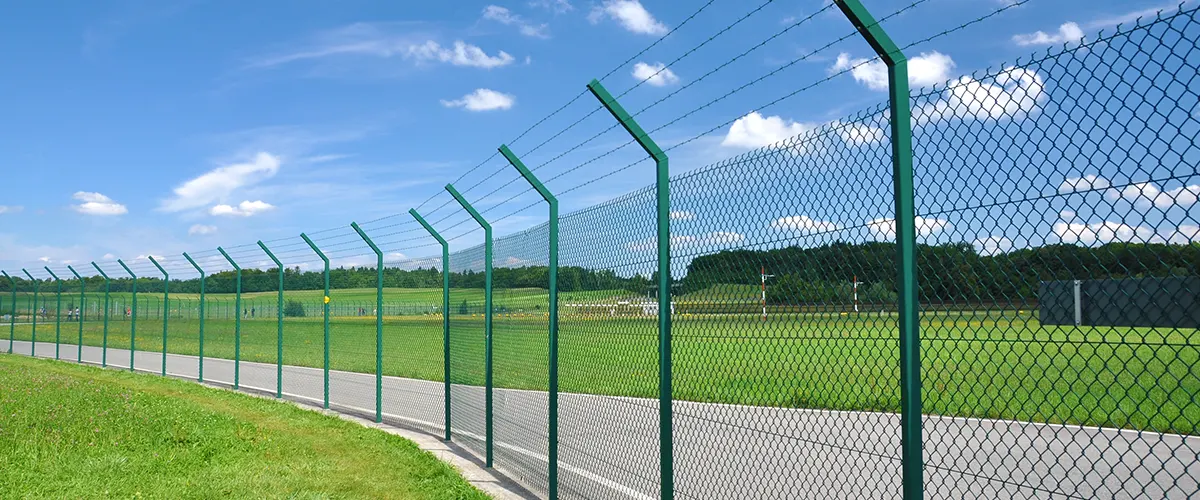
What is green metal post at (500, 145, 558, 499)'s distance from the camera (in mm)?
6508

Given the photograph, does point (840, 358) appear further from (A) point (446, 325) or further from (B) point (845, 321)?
(A) point (446, 325)

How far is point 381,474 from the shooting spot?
294 inches

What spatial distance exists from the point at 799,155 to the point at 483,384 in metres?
5.67

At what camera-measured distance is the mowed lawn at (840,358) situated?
2.58 m

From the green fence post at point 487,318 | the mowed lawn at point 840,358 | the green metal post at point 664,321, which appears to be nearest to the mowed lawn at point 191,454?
the green fence post at point 487,318

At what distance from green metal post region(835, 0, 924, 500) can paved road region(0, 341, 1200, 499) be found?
0.50 ft

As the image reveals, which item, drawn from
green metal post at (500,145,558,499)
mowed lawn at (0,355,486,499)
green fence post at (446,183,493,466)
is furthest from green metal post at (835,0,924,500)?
green fence post at (446,183,493,466)

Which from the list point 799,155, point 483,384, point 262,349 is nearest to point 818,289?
point 799,155

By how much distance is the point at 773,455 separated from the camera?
16.2ft

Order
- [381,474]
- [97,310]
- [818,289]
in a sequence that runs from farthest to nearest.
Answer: [97,310] → [381,474] → [818,289]

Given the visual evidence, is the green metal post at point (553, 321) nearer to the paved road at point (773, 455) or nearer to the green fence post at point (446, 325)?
the paved road at point (773, 455)

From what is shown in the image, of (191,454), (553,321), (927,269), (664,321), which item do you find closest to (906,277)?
(927,269)

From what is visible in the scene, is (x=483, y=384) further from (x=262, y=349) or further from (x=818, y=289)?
(x=262, y=349)

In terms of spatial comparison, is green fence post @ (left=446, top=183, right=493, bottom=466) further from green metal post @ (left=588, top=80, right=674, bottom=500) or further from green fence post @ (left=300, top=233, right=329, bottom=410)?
green fence post @ (left=300, top=233, right=329, bottom=410)
